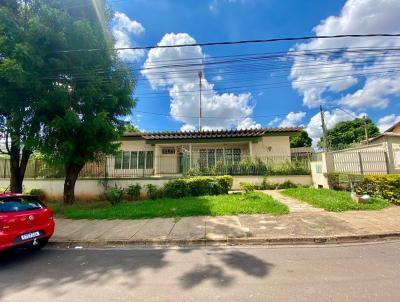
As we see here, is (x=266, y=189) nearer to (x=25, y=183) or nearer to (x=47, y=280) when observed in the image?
(x=47, y=280)

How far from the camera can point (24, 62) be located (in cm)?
834

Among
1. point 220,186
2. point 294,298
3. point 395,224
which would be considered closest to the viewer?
point 294,298

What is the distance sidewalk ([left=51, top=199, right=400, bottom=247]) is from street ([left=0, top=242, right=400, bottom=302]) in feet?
1.26

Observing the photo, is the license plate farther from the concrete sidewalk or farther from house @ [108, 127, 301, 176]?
house @ [108, 127, 301, 176]

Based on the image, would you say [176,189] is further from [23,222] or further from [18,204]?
[23,222]

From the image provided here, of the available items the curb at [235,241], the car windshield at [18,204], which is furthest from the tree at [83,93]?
the curb at [235,241]

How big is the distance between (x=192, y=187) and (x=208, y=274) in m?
7.63

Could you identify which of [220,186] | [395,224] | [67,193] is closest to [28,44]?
[67,193]

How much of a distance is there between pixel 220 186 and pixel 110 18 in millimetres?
9400

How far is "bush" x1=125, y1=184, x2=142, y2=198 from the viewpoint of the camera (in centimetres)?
1151

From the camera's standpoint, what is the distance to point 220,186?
38.9ft

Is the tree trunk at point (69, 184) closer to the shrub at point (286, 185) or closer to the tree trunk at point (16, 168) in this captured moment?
the tree trunk at point (16, 168)

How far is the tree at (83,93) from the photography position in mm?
8969

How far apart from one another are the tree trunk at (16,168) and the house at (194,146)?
5.23 meters
